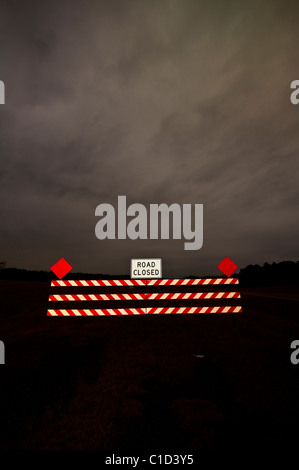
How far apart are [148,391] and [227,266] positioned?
4991mm

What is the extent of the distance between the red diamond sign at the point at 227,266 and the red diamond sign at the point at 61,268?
4603 millimetres

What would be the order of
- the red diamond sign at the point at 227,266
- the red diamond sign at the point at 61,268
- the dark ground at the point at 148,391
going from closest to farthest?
1. the dark ground at the point at 148,391
2. the red diamond sign at the point at 61,268
3. the red diamond sign at the point at 227,266

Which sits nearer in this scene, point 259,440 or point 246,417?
point 259,440

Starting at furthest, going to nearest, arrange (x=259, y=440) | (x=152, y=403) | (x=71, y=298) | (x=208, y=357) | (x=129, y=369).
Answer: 1. (x=71, y=298)
2. (x=208, y=357)
3. (x=129, y=369)
4. (x=152, y=403)
5. (x=259, y=440)

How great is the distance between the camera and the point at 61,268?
7969 mm

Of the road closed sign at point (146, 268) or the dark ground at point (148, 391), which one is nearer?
the dark ground at point (148, 391)

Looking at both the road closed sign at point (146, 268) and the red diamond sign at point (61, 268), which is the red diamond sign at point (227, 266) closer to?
the road closed sign at point (146, 268)

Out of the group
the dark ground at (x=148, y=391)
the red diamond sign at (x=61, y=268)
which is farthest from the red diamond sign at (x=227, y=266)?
the red diamond sign at (x=61, y=268)

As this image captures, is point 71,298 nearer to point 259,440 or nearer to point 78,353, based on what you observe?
point 78,353

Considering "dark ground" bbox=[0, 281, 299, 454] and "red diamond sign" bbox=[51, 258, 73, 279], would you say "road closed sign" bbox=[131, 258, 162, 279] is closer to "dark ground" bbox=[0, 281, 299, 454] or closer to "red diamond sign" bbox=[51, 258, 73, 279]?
"dark ground" bbox=[0, 281, 299, 454]

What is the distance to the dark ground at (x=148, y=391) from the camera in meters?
3.11
